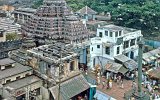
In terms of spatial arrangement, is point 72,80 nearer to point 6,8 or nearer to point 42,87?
point 42,87

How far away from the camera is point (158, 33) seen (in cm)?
6525

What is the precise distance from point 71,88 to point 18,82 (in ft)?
18.5

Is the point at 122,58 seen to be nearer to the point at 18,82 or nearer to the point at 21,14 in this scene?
the point at 18,82

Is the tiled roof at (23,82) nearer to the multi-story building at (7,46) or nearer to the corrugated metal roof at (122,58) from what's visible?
the multi-story building at (7,46)

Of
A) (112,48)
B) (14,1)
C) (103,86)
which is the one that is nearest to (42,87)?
(103,86)

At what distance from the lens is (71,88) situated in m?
32.1

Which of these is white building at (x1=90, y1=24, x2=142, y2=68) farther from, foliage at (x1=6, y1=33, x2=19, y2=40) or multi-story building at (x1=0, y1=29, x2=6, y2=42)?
multi-story building at (x1=0, y1=29, x2=6, y2=42)

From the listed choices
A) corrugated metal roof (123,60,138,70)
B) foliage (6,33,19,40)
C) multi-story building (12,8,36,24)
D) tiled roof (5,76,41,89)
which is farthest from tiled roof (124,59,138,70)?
multi-story building (12,8,36,24)

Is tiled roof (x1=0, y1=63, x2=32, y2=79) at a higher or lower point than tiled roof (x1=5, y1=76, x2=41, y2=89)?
higher

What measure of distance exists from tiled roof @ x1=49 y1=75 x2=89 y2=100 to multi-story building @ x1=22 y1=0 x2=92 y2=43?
9.75 meters

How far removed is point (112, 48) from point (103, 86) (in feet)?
25.0

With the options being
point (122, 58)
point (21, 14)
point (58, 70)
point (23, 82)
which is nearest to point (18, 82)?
point (23, 82)

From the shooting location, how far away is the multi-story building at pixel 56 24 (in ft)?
140

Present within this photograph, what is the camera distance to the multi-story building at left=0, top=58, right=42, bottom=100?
28.5 meters
